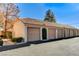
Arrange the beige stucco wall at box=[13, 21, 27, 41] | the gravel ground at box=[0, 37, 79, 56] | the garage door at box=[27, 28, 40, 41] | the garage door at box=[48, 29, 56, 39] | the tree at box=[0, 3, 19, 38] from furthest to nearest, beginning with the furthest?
the garage door at box=[48, 29, 56, 39] → the garage door at box=[27, 28, 40, 41] → the beige stucco wall at box=[13, 21, 27, 41] → the tree at box=[0, 3, 19, 38] → the gravel ground at box=[0, 37, 79, 56]

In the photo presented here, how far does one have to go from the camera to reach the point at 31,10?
331 inches

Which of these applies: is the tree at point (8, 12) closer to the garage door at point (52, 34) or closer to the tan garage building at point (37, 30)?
the tan garage building at point (37, 30)

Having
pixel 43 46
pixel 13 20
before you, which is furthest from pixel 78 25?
pixel 13 20

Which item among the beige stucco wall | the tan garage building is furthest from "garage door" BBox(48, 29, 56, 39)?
the beige stucco wall

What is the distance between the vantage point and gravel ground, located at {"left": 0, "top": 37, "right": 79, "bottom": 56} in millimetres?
8211

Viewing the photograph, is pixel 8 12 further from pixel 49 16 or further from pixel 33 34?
pixel 49 16

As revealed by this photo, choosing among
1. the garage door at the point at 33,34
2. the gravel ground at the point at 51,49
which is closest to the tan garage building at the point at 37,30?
the garage door at the point at 33,34

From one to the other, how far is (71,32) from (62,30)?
31 cm

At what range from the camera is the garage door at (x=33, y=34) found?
8812 millimetres

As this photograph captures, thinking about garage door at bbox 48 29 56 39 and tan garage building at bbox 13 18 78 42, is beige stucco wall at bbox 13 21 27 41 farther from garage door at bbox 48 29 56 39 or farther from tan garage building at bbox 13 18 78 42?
garage door at bbox 48 29 56 39

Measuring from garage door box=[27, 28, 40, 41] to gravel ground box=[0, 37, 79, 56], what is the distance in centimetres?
28

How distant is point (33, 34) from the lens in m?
8.87

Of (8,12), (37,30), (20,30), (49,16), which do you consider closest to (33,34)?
(37,30)

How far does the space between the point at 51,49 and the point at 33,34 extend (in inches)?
34.8
